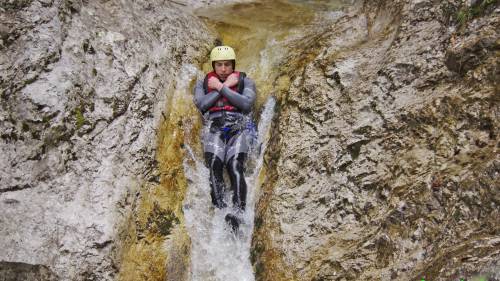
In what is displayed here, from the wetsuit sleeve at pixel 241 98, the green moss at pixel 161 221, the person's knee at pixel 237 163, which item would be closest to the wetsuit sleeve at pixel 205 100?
the wetsuit sleeve at pixel 241 98

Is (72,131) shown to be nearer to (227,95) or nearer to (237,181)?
(237,181)

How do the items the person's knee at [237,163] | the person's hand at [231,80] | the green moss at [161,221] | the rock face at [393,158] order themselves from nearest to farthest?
the rock face at [393,158] → the green moss at [161,221] → the person's knee at [237,163] → the person's hand at [231,80]

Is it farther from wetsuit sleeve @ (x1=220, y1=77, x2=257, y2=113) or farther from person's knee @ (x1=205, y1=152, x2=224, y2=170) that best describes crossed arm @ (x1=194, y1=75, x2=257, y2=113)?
person's knee @ (x1=205, y1=152, x2=224, y2=170)

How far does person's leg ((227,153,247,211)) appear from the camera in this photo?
738 centimetres

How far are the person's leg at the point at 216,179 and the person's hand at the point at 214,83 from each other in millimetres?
1256

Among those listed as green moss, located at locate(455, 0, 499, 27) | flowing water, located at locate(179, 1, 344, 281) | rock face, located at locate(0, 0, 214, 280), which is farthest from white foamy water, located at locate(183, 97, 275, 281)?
green moss, located at locate(455, 0, 499, 27)

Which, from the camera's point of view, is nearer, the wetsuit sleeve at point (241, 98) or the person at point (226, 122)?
the person at point (226, 122)

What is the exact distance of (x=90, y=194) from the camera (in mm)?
6367

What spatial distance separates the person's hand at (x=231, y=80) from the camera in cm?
841

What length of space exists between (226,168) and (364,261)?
2943 millimetres

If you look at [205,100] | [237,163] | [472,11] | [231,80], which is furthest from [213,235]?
[472,11]

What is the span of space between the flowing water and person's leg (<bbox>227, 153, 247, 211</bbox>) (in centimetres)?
22

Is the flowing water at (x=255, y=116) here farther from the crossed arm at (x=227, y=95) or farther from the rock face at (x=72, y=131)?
the rock face at (x=72, y=131)

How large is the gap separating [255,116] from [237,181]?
66.1 inches
